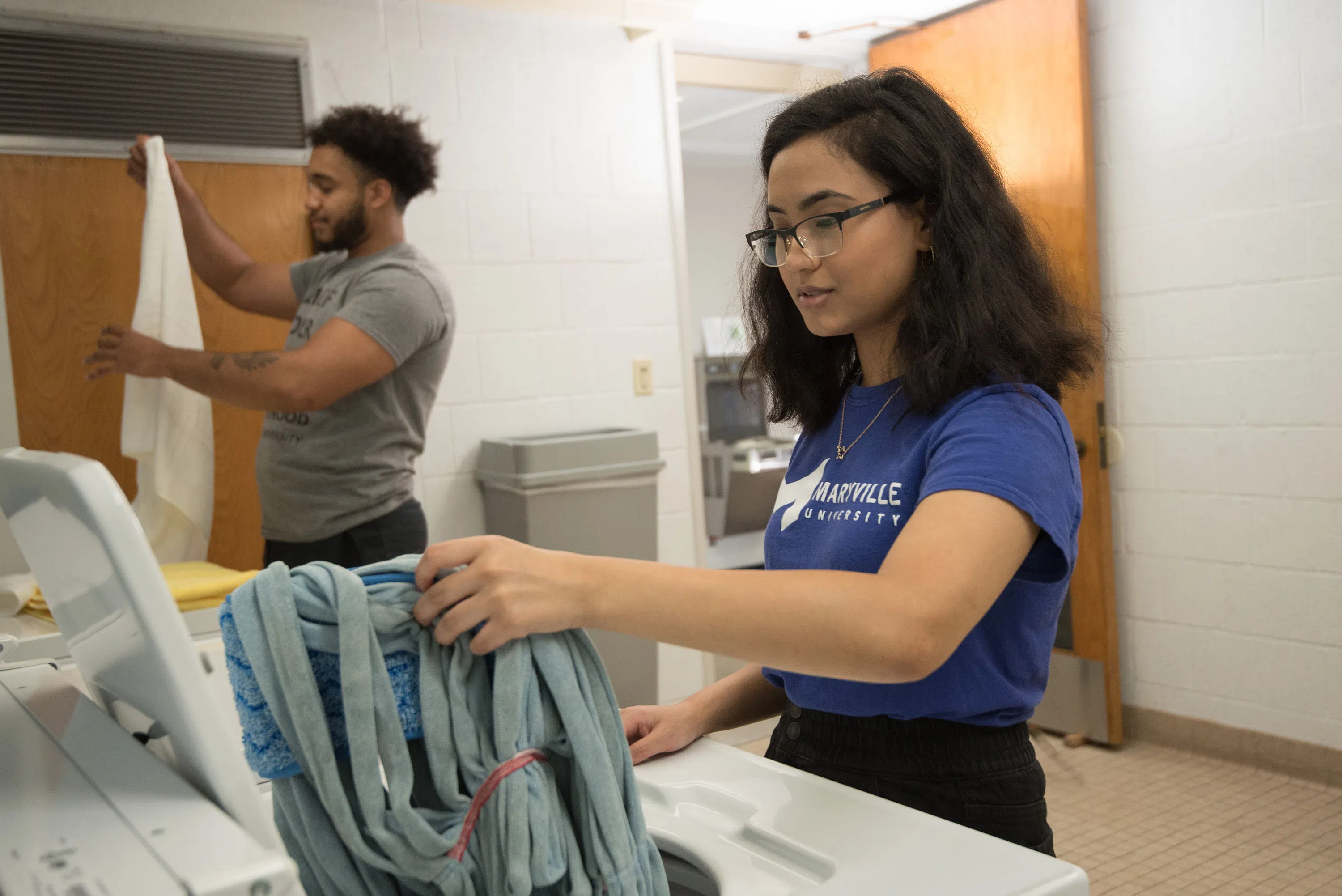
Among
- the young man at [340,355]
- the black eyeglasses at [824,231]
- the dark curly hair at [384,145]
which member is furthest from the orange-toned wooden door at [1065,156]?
the black eyeglasses at [824,231]

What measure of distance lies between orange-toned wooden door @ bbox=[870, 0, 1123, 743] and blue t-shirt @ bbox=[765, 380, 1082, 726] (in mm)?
2238

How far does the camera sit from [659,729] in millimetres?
1237

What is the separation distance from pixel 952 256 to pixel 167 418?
187 centimetres

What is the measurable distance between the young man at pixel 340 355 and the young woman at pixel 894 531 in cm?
129

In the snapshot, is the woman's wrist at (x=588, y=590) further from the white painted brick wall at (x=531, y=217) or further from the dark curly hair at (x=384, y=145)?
the white painted brick wall at (x=531, y=217)

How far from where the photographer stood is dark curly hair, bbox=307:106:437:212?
2703 millimetres

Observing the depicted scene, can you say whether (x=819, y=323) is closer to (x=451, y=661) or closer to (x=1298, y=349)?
(x=451, y=661)

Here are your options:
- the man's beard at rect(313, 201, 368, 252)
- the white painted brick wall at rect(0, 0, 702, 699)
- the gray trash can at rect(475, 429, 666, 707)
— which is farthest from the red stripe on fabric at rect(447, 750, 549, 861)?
the white painted brick wall at rect(0, 0, 702, 699)

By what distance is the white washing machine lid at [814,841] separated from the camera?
0.88 m

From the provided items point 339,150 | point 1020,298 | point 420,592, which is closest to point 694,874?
point 420,592

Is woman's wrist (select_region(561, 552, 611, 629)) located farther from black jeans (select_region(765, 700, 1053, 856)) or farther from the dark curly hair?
the dark curly hair

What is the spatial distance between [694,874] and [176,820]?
0.56 meters

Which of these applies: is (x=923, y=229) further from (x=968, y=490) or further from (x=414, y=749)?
(x=414, y=749)

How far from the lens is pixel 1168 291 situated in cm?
321
